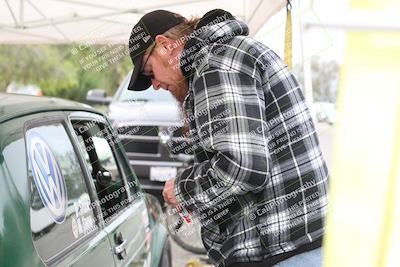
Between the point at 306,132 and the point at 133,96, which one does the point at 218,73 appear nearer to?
the point at 306,132

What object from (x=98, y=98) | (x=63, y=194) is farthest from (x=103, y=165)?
(x=98, y=98)

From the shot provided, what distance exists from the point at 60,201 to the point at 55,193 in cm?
5

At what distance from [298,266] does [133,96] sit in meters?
5.59

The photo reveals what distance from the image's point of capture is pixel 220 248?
2029mm

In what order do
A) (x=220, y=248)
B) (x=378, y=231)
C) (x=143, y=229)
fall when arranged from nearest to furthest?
(x=378, y=231) < (x=220, y=248) < (x=143, y=229)

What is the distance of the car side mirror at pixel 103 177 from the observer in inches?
119

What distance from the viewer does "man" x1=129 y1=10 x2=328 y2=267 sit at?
177 cm

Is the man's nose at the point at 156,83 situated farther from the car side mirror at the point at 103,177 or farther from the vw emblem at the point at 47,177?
the car side mirror at the point at 103,177

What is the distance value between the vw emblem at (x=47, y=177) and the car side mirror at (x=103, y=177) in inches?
29.8

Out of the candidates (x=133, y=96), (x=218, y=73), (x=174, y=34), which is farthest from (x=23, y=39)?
(x=218, y=73)

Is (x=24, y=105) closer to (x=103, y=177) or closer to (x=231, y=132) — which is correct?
(x=231, y=132)

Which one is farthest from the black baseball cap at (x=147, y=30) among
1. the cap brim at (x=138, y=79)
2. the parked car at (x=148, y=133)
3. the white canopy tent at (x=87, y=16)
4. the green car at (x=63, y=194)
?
the parked car at (x=148, y=133)

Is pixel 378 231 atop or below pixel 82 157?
atop

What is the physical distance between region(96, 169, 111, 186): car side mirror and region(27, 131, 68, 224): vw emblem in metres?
0.76
